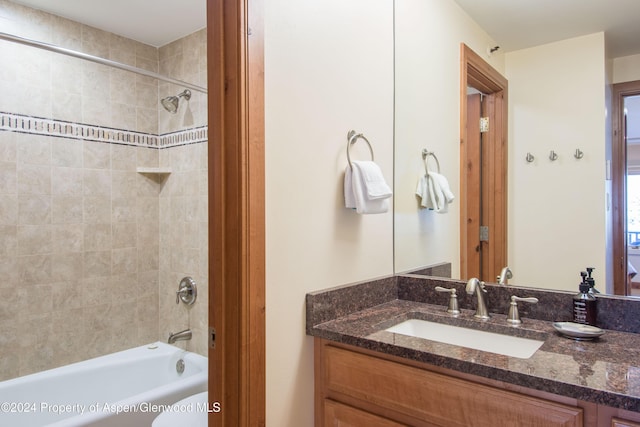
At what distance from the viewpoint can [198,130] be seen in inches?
100.0

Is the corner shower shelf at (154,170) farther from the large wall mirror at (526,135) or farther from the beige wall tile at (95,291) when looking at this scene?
the large wall mirror at (526,135)

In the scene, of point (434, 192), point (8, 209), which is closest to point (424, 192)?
point (434, 192)

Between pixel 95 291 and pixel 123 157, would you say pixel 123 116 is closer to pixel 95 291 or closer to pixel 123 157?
pixel 123 157

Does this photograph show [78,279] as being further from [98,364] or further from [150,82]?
[150,82]

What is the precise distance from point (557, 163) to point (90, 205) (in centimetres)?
253

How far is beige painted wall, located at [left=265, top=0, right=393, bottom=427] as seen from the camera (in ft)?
3.82

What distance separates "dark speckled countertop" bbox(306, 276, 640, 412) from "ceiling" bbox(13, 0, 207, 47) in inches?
73.3

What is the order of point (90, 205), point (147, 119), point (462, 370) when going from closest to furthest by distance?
point (462, 370) → point (90, 205) → point (147, 119)

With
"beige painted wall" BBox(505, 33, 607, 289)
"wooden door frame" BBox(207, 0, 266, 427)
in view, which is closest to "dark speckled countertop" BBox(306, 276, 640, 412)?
"beige painted wall" BBox(505, 33, 607, 289)

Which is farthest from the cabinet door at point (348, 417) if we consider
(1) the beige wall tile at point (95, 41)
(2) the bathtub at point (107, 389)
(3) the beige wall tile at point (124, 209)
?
(1) the beige wall tile at point (95, 41)

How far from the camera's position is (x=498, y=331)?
1.27 m

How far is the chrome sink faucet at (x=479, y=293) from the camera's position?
137 cm

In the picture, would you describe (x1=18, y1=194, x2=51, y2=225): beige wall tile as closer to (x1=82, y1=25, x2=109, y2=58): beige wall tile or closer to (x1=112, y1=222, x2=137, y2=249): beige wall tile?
(x1=112, y1=222, x2=137, y2=249): beige wall tile

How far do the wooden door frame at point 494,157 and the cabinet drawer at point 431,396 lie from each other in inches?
22.7
